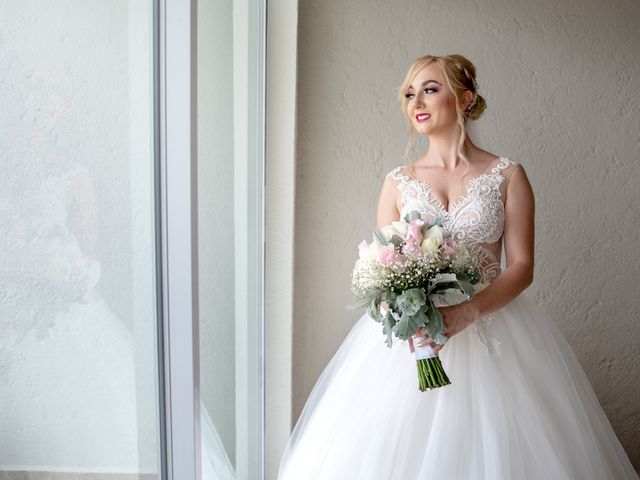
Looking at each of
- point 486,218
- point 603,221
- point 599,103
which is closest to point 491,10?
point 599,103

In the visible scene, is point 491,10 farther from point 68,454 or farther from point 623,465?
point 68,454

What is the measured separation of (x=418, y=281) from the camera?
172 centimetres

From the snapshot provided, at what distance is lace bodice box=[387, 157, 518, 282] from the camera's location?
2066mm

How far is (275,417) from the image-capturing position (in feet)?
9.89

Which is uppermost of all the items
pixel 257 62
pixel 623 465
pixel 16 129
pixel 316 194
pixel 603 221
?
pixel 257 62

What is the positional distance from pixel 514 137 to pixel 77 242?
245 cm

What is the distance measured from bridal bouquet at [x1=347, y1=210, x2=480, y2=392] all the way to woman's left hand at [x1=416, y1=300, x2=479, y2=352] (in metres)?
0.03

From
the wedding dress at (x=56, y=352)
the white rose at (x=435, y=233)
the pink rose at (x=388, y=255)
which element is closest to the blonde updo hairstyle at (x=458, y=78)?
the white rose at (x=435, y=233)

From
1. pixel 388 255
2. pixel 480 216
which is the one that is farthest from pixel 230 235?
pixel 480 216

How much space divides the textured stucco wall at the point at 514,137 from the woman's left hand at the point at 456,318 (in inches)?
46.4

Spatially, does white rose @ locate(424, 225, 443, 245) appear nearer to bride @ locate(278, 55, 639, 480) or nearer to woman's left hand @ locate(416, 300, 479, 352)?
bride @ locate(278, 55, 639, 480)

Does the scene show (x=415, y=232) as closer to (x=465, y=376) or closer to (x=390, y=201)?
(x=465, y=376)

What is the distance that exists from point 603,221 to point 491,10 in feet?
3.81

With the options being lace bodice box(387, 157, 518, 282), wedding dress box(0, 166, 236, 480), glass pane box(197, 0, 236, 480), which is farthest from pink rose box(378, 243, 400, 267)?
wedding dress box(0, 166, 236, 480)
